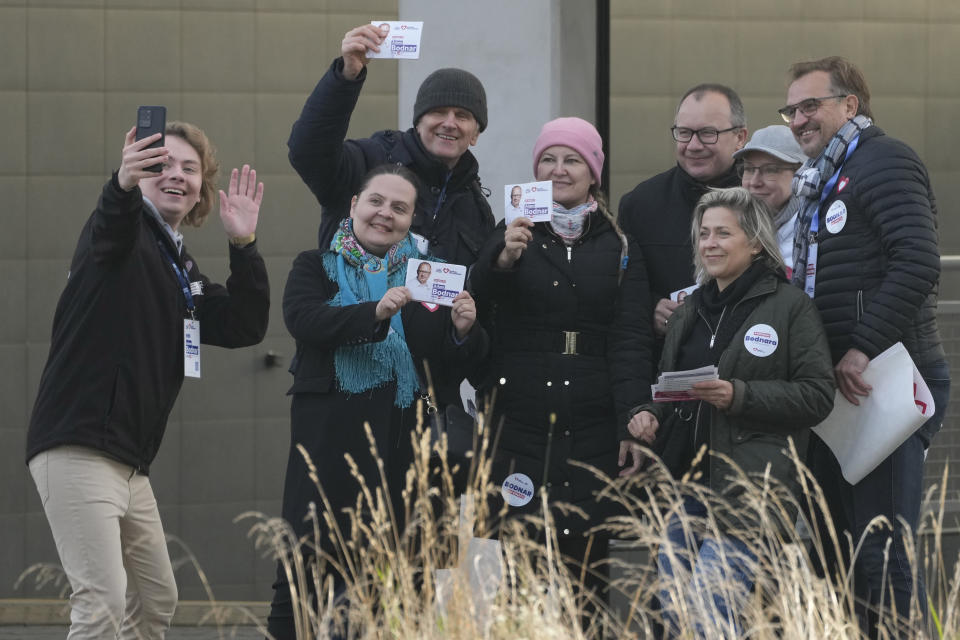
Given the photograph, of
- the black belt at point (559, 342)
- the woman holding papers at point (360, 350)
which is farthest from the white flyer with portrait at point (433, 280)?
the black belt at point (559, 342)

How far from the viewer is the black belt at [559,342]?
5.10 m

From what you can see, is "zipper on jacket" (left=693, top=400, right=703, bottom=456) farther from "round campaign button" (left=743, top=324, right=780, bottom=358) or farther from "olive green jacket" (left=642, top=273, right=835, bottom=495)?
"round campaign button" (left=743, top=324, right=780, bottom=358)

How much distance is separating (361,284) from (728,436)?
135 centimetres

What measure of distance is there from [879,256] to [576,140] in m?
1.16

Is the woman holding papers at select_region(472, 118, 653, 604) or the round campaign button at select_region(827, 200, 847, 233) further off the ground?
the round campaign button at select_region(827, 200, 847, 233)

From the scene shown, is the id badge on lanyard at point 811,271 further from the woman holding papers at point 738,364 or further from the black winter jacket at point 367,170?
the black winter jacket at point 367,170

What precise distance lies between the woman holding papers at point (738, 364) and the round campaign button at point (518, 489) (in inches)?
17.5

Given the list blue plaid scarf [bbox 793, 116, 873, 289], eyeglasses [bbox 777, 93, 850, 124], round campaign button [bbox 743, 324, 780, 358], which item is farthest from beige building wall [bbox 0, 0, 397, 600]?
round campaign button [bbox 743, 324, 780, 358]

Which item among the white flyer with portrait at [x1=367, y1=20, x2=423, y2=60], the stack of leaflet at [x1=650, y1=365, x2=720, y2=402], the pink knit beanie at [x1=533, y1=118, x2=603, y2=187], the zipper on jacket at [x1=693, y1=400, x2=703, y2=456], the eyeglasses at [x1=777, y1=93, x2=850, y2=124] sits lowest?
the zipper on jacket at [x1=693, y1=400, x2=703, y2=456]

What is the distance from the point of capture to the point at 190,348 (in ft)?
15.4

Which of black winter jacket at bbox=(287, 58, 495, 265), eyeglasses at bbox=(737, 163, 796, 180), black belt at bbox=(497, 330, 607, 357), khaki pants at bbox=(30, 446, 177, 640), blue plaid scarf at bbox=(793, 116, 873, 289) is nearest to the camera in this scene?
khaki pants at bbox=(30, 446, 177, 640)

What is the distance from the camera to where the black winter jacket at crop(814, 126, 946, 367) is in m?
4.63

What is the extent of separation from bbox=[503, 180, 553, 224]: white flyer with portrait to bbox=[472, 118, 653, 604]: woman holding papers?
82 mm

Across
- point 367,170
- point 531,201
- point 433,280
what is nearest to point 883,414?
point 531,201
